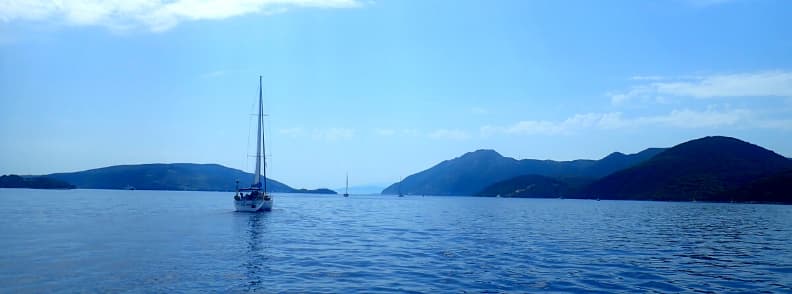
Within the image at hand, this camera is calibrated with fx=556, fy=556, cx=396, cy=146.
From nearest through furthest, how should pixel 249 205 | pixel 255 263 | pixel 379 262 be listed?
pixel 255 263 < pixel 379 262 < pixel 249 205

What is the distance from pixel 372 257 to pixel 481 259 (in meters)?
7.70

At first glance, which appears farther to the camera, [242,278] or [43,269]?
[43,269]

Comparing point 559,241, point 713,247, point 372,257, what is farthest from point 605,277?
point 713,247

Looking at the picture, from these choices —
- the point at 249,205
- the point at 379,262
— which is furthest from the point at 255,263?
the point at 249,205

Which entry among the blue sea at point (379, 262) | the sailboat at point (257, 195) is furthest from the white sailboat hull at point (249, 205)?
the blue sea at point (379, 262)

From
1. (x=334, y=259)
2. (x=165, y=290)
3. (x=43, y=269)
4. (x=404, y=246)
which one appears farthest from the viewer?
(x=404, y=246)

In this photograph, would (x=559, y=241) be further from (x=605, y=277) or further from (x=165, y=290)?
(x=165, y=290)

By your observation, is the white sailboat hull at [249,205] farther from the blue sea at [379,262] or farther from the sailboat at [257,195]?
the blue sea at [379,262]

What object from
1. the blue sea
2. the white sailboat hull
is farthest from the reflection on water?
the white sailboat hull

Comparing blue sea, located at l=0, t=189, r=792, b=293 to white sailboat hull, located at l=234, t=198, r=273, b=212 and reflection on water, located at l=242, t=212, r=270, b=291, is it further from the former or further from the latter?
white sailboat hull, located at l=234, t=198, r=273, b=212

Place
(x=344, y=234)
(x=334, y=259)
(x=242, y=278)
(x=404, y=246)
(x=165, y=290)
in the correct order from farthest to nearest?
(x=344, y=234)
(x=404, y=246)
(x=334, y=259)
(x=242, y=278)
(x=165, y=290)

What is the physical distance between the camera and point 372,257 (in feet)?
130

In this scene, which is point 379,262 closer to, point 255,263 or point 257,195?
point 255,263

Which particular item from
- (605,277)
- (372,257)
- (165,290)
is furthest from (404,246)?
(165,290)
